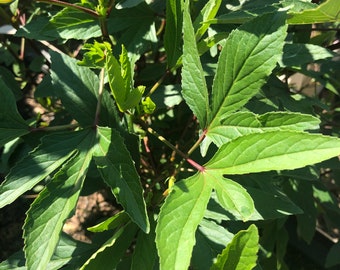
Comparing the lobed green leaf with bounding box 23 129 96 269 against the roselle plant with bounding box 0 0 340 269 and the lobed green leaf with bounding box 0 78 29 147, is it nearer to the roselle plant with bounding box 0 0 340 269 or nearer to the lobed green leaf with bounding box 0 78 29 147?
the roselle plant with bounding box 0 0 340 269

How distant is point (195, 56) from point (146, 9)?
31cm

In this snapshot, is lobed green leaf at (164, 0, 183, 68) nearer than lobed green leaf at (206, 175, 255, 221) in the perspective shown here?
No

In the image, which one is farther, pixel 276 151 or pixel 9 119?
pixel 9 119

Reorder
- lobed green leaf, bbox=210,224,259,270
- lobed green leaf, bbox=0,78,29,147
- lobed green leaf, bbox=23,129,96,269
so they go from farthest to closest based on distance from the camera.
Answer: lobed green leaf, bbox=0,78,29,147, lobed green leaf, bbox=23,129,96,269, lobed green leaf, bbox=210,224,259,270

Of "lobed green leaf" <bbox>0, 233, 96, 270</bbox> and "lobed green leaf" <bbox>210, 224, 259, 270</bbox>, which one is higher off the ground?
"lobed green leaf" <bbox>210, 224, 259, 270</bbox>

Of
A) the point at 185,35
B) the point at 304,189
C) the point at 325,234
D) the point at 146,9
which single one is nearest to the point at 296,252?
the point at 325,234

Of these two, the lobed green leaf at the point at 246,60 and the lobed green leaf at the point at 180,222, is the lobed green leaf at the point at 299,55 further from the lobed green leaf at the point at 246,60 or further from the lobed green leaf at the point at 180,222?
the lobed green leaf at the point at 180,222

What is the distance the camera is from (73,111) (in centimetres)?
74

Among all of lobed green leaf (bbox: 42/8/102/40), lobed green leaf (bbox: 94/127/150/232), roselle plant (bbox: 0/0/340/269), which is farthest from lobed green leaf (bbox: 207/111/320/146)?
lobed green leaf (bbox: 42/8/102/40)

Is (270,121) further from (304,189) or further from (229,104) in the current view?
(304,189)

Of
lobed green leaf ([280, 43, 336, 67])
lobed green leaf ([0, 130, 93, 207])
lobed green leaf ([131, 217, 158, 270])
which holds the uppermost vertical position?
lobed green leaf ([280, 43, 336, 67])

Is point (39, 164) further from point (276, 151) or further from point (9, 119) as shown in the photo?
point (276, 151)

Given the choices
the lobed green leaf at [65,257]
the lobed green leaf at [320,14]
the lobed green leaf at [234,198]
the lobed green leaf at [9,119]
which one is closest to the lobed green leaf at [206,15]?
the lobed green leaf at [320,14]

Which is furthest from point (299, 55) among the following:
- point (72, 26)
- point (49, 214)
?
point (49, 214)
